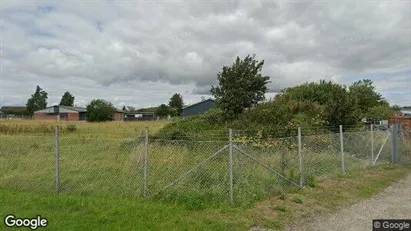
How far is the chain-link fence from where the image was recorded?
7547 millimetres

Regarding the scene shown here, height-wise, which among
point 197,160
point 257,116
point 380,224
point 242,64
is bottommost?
point 380,224

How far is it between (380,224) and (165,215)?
3822 millimetres

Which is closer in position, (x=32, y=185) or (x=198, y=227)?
(x=198, y=227)

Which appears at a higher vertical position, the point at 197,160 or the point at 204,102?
the point at 204,102

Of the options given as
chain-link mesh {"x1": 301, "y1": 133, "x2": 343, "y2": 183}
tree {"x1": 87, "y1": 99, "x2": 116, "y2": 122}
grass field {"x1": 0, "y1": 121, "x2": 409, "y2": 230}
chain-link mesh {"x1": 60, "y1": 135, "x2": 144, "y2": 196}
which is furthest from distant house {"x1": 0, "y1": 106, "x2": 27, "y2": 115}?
chain-link mesh {"x1": 301, "y1": 133, "x2": 343, "y2": 183}

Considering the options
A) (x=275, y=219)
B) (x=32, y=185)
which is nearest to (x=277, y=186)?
(x=275, y=219)

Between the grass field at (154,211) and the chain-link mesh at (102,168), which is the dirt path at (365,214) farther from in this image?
the chain-link mesh at (102,168)

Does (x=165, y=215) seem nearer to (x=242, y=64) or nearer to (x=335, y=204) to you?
(x=335, y=204)

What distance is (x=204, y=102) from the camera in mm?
62094

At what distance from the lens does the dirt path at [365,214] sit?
617cm

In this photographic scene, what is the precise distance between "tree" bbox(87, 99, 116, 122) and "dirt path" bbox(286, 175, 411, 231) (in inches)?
2407

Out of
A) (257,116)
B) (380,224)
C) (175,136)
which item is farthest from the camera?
(257,116)

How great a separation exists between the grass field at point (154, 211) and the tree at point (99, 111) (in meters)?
58.5

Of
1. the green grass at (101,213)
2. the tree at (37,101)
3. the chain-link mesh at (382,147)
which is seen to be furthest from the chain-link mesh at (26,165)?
the tree at (37,101)
